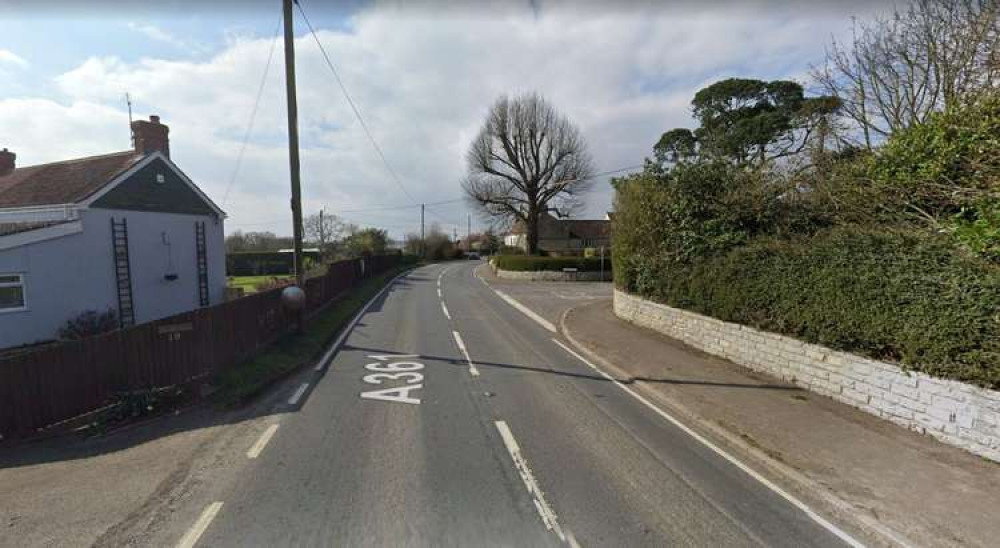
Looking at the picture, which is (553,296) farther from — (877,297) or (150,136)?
(150,136)

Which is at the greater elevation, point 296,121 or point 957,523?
point 296,121

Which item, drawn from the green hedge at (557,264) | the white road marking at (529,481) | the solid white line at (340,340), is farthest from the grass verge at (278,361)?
the green hedge at (557,264)

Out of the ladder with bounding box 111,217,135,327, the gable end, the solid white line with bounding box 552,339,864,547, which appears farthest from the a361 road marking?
the gable end

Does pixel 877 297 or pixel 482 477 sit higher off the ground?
pixel 877 297

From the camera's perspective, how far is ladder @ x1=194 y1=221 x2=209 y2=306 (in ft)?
55.1

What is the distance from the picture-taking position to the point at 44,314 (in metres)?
11.3

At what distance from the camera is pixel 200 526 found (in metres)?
3.48

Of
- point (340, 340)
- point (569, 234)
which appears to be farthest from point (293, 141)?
point (569, 234)

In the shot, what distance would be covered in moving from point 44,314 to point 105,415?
870cm

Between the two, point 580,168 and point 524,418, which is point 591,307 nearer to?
point 524,418

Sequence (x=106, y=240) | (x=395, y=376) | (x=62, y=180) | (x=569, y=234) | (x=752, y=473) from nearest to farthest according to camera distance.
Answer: (x=752, y=473) < (x=395, y=376) < (x=106, y=240) < (x=62, y=180) < (x=569, y=234)

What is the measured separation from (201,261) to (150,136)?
193 inches

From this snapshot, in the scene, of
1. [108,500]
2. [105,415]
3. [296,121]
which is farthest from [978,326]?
[296,121]

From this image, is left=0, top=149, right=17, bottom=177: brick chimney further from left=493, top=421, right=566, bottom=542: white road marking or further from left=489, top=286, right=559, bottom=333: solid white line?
left=493, top=421, right=566, bottom=542: white road marking
